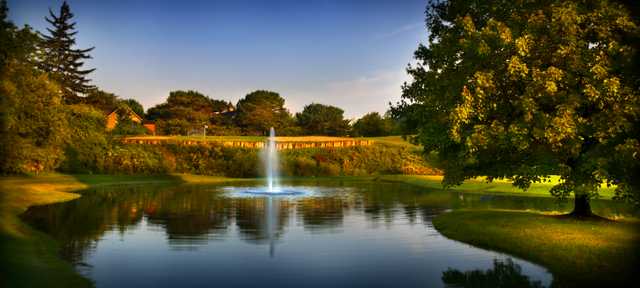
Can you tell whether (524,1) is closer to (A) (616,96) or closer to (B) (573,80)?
(B) (573,80)

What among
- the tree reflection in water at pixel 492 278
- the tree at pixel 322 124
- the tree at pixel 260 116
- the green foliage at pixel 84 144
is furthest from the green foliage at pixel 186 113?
the tree reflection in water at pixel 492 278

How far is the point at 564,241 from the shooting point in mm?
27141

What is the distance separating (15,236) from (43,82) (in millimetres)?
29839

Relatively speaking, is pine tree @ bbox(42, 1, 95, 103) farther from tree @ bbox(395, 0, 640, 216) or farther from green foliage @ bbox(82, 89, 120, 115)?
tree @ bbox(395, 0, 640, 216)

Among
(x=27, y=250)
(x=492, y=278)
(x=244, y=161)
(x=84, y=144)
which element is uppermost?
(x=84, y=144)

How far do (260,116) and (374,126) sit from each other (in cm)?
2850

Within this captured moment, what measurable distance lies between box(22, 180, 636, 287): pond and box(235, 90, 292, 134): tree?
89411 millimetres

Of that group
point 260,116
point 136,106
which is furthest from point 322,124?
point 136,106

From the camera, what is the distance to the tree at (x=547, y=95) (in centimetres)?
2655

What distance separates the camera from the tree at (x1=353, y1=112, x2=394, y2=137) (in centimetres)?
14104

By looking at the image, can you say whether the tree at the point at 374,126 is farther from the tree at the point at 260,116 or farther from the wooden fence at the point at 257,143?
the wooden fence at the point at 257,143

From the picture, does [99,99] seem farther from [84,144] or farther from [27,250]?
[27,250]

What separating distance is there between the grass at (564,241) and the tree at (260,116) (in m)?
108

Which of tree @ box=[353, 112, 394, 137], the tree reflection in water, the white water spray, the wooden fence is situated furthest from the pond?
tree @ box=[353, 112, 394, 137]
